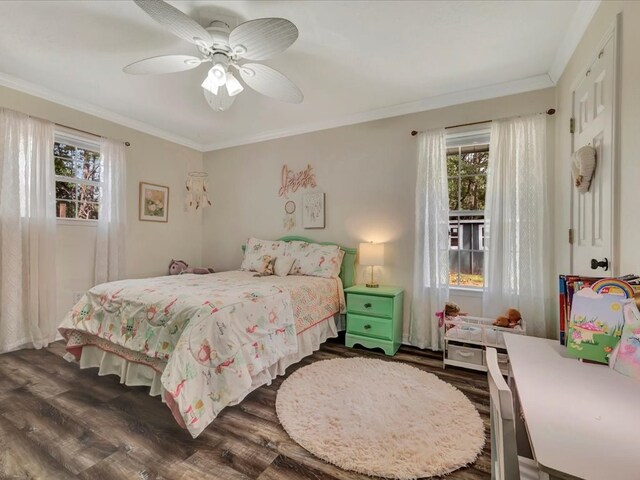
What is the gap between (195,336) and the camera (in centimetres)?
176

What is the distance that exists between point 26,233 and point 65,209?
477 millimetres

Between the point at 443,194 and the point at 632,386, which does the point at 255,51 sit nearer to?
the point at 443,194

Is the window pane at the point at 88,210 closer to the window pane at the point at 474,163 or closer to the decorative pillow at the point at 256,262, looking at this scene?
the decorative pillow at the point at 256,262

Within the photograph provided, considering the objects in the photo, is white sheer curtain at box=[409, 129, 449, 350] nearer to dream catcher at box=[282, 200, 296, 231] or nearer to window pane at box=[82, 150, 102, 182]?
dream catcher at box=[282, 200, 296, 231]

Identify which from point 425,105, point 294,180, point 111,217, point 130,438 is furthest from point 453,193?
point 111,217

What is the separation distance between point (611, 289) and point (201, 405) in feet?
6.68

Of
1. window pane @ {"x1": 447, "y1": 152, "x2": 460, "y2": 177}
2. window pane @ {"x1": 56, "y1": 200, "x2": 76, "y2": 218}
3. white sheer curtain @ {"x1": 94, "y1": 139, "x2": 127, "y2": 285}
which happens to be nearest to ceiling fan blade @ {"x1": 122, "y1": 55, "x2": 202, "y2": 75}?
white sheer curtain @ {"x1": 94, "y1": 139, "x2": 127, "y2": 285}

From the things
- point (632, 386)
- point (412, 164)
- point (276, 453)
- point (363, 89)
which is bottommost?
point (276, 453)

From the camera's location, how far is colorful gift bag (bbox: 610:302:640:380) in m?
0.96

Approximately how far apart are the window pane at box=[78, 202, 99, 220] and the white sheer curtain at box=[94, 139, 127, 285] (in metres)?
0.09

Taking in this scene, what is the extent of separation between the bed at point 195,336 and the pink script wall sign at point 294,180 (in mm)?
1530

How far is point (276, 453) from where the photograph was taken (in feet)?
5.25

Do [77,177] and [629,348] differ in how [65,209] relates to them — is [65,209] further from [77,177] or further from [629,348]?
[629,348]

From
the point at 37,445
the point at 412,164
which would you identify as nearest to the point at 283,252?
the point at 412,164
